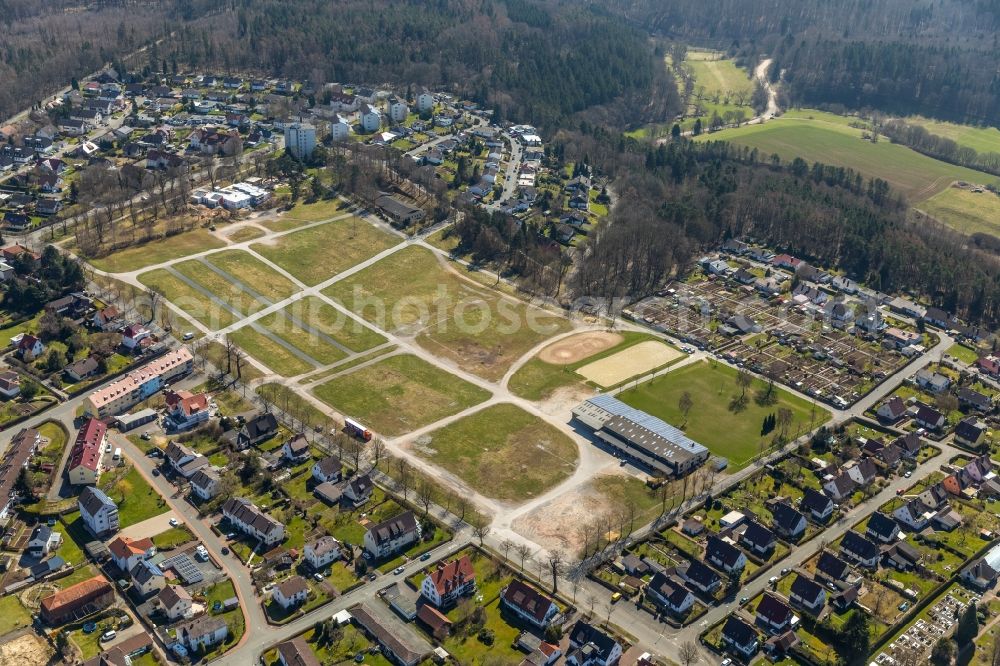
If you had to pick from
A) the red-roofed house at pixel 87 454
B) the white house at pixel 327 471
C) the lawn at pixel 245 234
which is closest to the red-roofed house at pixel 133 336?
the red-roofed house at pixel 87 454

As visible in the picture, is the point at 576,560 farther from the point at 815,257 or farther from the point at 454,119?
the point at 454,119

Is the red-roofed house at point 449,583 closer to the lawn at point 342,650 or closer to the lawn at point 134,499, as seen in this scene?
the lawn at point 342,650

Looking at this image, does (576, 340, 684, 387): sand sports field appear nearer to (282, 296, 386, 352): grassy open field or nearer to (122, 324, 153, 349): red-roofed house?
(282, 296, 386, 352): grassy open field

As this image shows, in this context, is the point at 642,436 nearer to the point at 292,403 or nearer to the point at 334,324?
the point at 292,403

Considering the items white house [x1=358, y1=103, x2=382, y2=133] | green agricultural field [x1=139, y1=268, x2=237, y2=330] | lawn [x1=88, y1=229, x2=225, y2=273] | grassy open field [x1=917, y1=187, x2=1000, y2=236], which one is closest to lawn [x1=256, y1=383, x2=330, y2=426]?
green agricultural field [x1=139, y1=268, x2=237, y2=330]

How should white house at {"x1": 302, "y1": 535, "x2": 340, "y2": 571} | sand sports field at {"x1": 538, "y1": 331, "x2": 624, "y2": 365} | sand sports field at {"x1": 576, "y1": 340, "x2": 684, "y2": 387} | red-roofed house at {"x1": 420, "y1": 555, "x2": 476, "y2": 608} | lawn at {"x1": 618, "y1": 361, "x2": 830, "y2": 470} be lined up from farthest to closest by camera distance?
sand sports field at {"x1": 538, "y1": 331, "x2": 624, "y2": 365}, sand sports field at {"x1": 576, "y1": 340, "x2": 684, "y2": 387}, lawn at {"x1": 618, "y1": 361, "x2": 830, "y2": 470}, white house at {"x1": 302, "y1": 535, "x2": 340, "y2": 571}, red-roofed house at {"x1": 420, "y1": 555, "x2": 476, "y2": 608}
